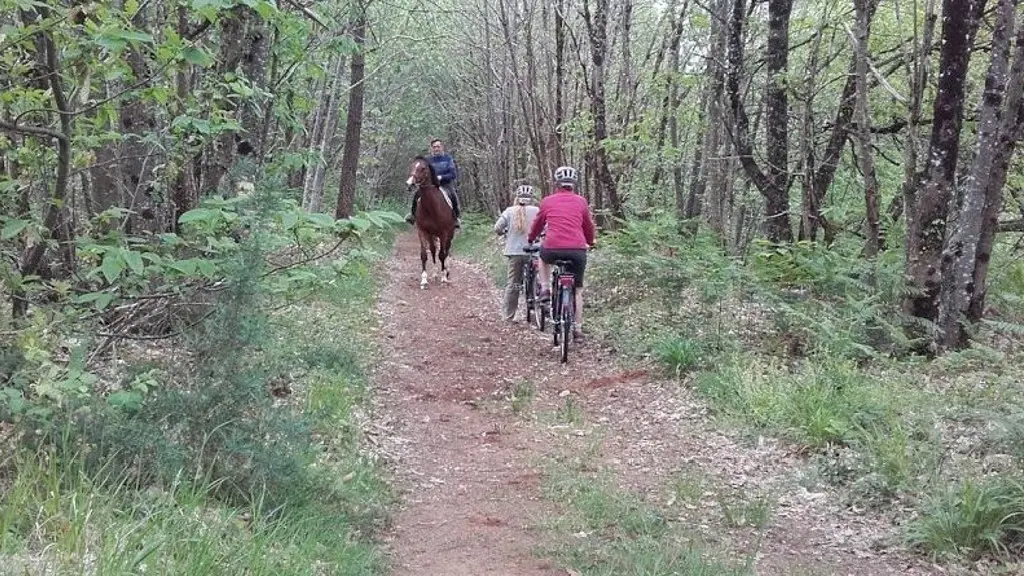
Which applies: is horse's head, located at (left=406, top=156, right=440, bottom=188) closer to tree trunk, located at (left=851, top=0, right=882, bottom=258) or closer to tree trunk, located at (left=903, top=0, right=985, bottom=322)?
tree trunk, located at (left=851, top=0, right=882, bottom=258)

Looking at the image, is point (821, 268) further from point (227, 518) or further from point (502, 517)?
point (227, 518)

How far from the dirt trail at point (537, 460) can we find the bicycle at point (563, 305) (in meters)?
0.27

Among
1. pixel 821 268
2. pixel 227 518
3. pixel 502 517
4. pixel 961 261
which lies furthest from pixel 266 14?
pixel 821 268

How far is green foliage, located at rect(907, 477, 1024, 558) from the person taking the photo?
15.5 ft

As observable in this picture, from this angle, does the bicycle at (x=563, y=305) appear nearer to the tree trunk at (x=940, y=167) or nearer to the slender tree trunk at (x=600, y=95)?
the tree trunk at (x=940, y=167)

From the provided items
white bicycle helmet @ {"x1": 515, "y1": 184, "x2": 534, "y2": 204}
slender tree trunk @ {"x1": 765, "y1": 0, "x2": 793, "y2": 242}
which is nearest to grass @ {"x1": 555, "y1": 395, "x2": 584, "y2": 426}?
white bicycle helmet @ {"x1": 515, "y1": 184, "x2": 534, "y2": 204}

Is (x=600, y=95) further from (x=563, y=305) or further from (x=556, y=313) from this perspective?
(x=563, y=305)

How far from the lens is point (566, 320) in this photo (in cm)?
952

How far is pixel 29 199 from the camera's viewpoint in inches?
197

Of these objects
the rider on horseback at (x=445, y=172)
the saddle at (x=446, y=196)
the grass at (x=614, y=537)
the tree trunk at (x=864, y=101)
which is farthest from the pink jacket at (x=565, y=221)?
the rider on horseback at (x=445, y=172)

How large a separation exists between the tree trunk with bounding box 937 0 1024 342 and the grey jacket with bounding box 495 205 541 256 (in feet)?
17.9

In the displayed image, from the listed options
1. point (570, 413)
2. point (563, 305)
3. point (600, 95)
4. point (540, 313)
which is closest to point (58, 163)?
point (570, 413)

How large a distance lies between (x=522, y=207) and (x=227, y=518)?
8564 millimetres

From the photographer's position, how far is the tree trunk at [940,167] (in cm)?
809
